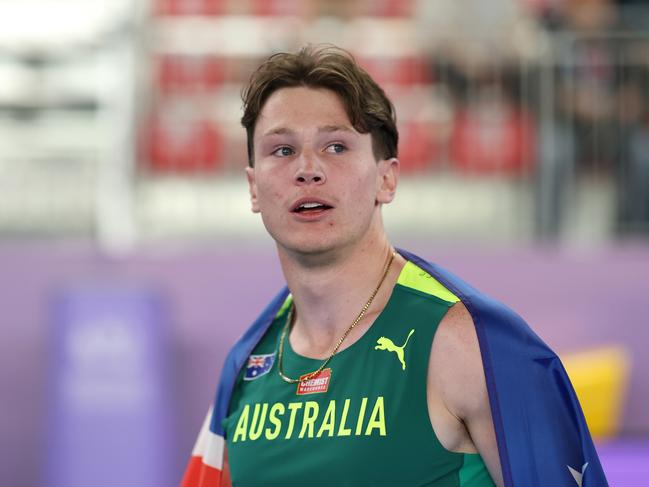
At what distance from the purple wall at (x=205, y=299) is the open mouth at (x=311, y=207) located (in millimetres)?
3545

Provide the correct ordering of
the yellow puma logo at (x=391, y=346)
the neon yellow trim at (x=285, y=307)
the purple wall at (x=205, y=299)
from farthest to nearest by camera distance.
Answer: the purple wall at (x=205, y=299)
the neon yellow trim at (x=285, y=307)
the yellow puma logo at (x=391, y=346)

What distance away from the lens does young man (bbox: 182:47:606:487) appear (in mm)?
1942

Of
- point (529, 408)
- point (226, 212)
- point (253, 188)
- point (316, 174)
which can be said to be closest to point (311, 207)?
point (316, 174)

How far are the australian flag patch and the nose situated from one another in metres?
0.39

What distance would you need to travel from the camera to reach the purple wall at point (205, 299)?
568cm

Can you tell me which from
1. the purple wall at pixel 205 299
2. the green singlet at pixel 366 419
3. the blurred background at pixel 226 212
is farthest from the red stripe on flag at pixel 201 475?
the purple wall at pixel 205 299

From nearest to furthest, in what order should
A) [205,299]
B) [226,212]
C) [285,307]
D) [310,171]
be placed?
[310,171] → [285,307] → [205,299] → [226,212]

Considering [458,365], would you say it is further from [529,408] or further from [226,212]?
[226,212]

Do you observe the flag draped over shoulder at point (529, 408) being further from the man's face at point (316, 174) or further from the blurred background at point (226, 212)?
the blurred background at point (226, 212)

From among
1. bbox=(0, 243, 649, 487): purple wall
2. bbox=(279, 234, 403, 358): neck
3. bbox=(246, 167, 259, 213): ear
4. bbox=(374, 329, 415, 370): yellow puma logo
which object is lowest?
bbox=(0, 243, 649, 487): purple wall

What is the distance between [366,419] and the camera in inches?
79.5

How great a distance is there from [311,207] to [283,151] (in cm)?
12

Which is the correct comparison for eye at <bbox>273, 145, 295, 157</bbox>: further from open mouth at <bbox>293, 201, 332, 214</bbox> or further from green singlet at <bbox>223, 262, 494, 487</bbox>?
green singlet at <bbox>223, 262, 494, 487</bbox>

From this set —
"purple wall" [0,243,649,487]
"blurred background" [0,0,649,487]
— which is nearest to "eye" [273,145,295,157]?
"blurred background" [0,0,649,487]
